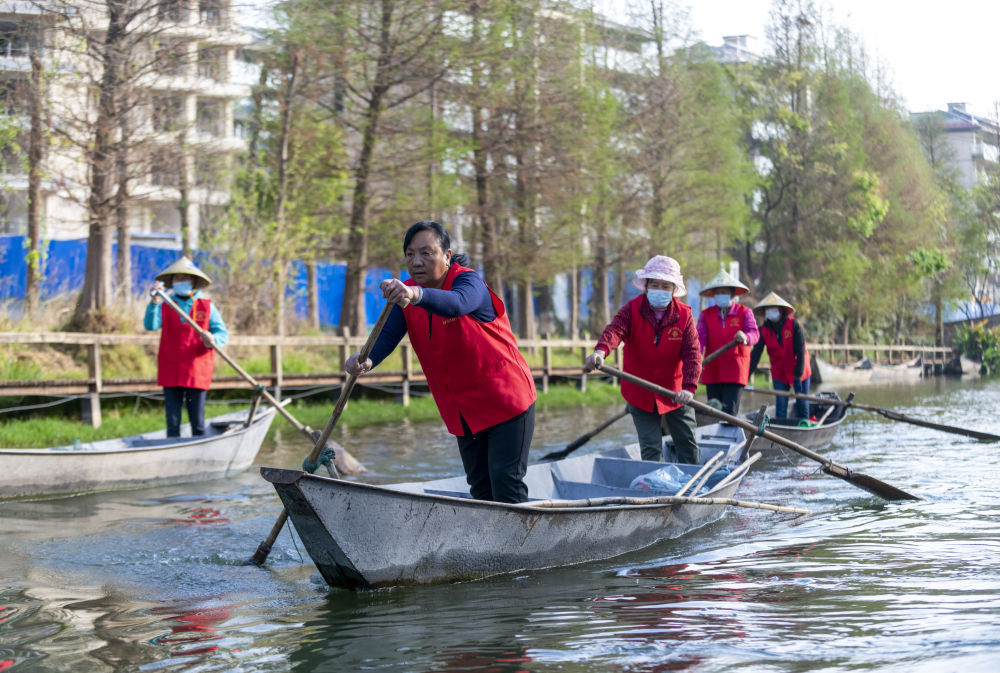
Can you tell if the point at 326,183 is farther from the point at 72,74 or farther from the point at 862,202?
the point at 862,202

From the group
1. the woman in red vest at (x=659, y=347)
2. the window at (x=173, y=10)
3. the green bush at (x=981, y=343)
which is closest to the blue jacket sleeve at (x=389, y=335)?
the woman in red vest at (x=659, y=347)

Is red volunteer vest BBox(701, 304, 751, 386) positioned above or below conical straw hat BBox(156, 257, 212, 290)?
below

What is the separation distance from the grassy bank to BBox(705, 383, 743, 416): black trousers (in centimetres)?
629

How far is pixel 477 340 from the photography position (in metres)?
5.46

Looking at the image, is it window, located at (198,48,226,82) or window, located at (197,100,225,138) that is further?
window, located at (197,100,225,138)

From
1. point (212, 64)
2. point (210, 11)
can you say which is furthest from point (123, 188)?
point (210, 11)

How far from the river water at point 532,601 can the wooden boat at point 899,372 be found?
2633 cm

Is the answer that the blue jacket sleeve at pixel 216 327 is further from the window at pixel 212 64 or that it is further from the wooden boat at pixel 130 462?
the window at pixel 212 64

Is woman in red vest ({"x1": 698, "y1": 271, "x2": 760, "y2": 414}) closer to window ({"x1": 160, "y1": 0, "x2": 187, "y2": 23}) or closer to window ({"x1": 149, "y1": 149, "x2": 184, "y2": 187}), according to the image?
window ({"x1": 160, "y1": 0, "x2": 187, "y2": 23})

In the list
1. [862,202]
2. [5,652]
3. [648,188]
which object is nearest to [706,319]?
[5,652]

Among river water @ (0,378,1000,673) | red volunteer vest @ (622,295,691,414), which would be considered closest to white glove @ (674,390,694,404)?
red volunteer vest @ (622,295,691,414)

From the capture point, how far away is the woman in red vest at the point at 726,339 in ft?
35.0

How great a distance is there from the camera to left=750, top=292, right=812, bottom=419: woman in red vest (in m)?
11.9

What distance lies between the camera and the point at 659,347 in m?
8.27
